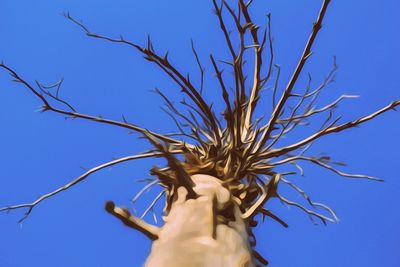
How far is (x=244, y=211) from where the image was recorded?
1816 mm

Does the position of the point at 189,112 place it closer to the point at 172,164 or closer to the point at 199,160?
the point at 199,160

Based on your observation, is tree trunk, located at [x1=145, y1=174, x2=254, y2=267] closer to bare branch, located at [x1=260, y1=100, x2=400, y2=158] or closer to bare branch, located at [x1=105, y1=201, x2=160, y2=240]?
bare branch, located at [x1=105, y1=201, x2=160, y2=240]

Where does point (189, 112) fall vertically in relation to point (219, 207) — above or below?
above

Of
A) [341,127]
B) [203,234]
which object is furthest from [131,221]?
[341,127]

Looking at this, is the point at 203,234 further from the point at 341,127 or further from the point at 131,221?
the point at 341,127

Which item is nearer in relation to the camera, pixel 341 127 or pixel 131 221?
pixel 131 221

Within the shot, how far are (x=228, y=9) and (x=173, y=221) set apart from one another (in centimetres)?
97

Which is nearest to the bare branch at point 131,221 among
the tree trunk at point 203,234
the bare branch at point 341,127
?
the tree trunk at point 203,234

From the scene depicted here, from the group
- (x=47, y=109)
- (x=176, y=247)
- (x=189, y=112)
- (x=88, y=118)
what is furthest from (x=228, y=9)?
(x=176, y=247)

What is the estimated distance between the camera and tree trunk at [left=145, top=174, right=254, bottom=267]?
1394 mm

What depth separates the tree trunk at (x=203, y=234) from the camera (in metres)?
1.39

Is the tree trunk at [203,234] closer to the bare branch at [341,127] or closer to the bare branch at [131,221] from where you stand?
the bare branch at [131,221]

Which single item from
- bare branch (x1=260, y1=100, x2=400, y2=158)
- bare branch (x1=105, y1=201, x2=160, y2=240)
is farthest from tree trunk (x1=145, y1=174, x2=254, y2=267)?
bare branch (x1=260, y1=100, x2=400, y2=158)

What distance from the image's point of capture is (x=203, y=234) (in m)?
1.48
